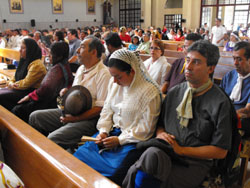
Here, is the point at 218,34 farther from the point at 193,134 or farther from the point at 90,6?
the point at 90,6

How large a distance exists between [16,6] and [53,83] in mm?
15994

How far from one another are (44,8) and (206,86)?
60.4 ft

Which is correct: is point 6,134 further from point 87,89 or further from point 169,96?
point 169,96

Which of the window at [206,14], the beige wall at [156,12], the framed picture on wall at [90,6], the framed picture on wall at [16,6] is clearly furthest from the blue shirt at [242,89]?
the framed picture on wall at [90,6]

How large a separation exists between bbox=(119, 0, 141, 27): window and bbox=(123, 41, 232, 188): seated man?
1922 centimetres

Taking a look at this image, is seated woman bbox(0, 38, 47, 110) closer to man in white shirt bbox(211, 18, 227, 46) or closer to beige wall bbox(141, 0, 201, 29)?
man in white shirt bbox(211, 18, 227, 46)

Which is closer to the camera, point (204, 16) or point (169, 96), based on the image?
point (169, 96)

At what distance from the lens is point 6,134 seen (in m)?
1.59

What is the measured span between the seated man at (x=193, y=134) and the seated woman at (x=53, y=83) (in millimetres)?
1560

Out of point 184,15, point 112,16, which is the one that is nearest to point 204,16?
point 184,15

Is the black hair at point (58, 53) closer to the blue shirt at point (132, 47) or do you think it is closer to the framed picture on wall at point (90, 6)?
the blue shirt at point (132, 47)

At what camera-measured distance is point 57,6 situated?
18484 millimetres

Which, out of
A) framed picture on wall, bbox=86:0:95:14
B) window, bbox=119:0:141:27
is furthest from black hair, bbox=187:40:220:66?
framed picture on wall, bbox=86:0:95:14

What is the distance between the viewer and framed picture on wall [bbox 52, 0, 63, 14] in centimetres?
1831
